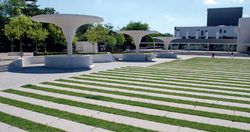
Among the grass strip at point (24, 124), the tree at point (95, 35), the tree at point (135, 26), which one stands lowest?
the grass strip at point (24, 124)

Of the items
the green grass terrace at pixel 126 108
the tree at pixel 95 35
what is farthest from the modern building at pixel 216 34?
the green grass terrace at pixel 126 108

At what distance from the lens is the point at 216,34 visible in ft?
263

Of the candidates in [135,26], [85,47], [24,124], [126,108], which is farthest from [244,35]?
[24,124]

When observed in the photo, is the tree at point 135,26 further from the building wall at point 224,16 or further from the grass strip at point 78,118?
the grass strip at point 78,118

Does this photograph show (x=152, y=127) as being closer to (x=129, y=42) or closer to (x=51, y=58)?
(x=51, y=58)

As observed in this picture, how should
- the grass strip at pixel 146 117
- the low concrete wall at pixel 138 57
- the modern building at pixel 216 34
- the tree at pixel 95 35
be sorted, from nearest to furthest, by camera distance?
1. the grass strip at pixel 146 117
2. the low concrete wall at pixel 138 57
3. the tree at pixel 95 35
4. the modern building at pixel 216 34

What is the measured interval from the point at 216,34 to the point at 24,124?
3233 inches

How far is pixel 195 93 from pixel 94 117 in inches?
199

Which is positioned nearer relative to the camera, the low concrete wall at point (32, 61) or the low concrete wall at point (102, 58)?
the low concrete wall at point (32, 61)

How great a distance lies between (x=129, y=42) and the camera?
217 ft

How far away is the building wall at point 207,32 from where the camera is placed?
263ft

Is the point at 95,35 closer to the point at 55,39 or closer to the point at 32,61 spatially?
the point at 55,39

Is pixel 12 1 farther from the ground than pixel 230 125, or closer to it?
farther from the ground

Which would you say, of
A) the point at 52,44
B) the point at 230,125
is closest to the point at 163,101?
the point at 230,125
